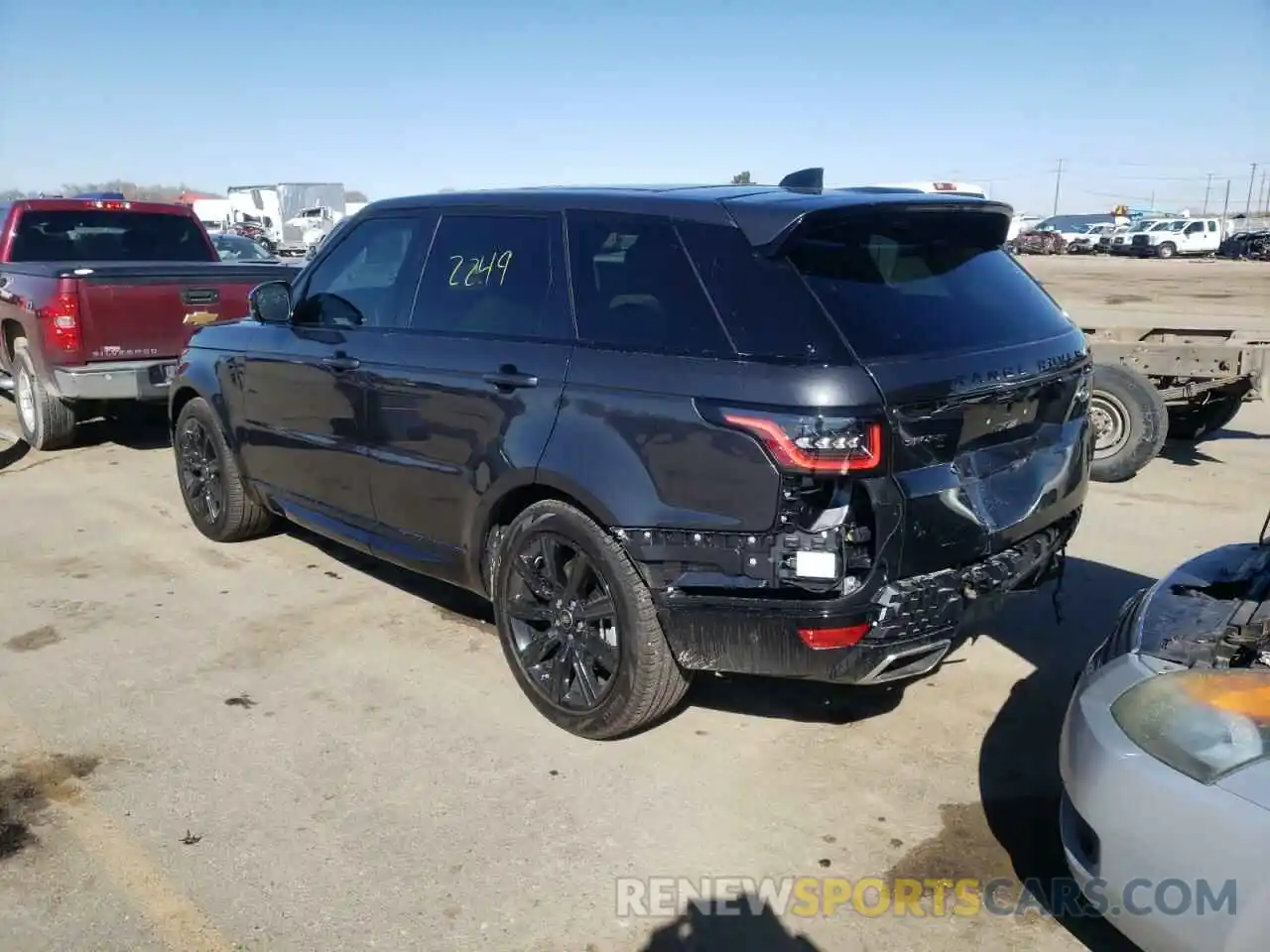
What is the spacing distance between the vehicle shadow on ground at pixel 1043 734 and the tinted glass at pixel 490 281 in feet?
6.46

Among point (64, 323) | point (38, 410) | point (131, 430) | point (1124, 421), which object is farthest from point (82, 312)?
point (1124, 421)

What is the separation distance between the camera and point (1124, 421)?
705cm

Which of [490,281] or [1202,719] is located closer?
[1202,719]

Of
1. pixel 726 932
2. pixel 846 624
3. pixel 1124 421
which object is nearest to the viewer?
pixel 726 932

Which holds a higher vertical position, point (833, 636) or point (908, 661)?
point (833, 636)

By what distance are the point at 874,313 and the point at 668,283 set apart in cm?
66

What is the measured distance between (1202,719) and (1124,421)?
5306 mm

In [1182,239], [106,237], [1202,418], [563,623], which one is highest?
[106,237]

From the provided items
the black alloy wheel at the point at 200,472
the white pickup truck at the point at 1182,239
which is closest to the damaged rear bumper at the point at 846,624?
the black alloy wheel at the point at 200,472

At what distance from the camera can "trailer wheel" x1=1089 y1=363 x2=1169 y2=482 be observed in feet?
22.8

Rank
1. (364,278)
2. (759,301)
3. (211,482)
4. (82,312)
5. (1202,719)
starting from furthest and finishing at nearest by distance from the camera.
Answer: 1. (82,312)
2. (211,482)
3. (364,278)
4. (759,301)
5. (1202,719)

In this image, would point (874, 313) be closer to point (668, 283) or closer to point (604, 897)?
point (668, 283)

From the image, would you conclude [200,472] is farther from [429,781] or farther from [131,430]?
[131,430]

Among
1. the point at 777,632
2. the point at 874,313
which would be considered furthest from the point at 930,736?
the point at 874,313
